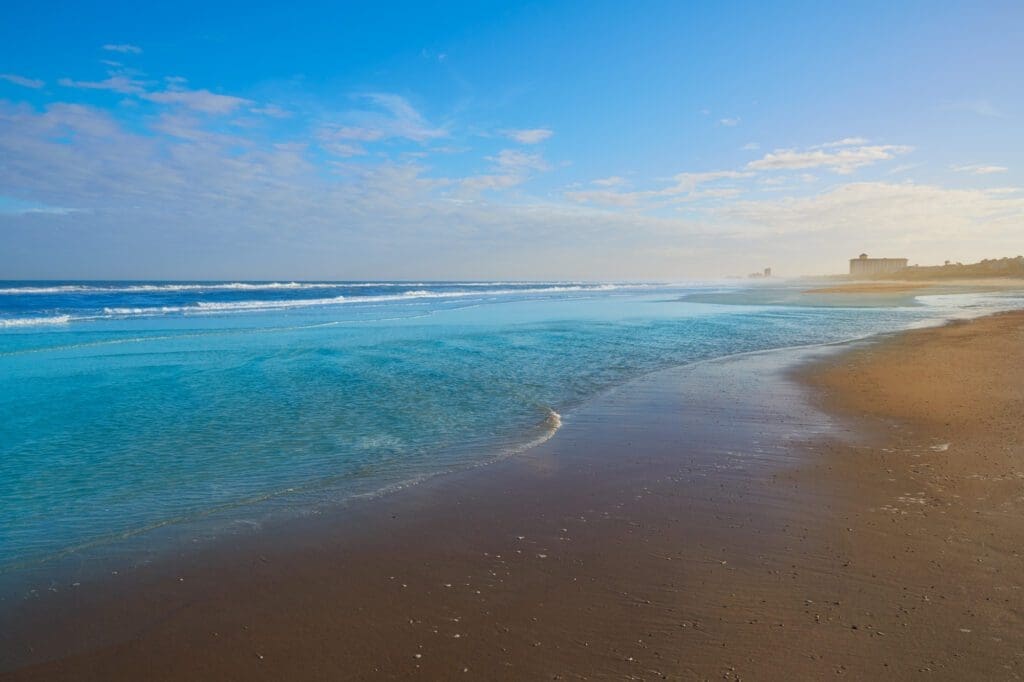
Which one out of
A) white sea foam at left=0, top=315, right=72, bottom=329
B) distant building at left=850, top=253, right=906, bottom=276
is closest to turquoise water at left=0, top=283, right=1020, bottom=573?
white sea foam at left=0, top=315, right=72, bottom=329

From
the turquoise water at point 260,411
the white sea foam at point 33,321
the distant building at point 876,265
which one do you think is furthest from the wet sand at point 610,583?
the distant building at point 876,265

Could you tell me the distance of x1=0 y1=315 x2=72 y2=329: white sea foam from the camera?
30.3m

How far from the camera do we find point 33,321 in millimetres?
31734

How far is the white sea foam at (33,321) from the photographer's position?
3034 cm

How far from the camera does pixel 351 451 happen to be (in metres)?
7.94

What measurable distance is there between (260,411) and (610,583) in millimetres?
8010

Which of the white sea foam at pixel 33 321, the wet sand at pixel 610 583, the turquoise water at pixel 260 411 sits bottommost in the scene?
the wet sand at pixel 610 583

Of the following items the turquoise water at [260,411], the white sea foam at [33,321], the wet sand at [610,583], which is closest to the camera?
the wet sand at [610,583]

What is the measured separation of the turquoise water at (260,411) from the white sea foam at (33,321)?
256 inches

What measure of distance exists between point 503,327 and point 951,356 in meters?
17.1

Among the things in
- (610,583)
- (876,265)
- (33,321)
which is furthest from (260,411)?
(876,265)

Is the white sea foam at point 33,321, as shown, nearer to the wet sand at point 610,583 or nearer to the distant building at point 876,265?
the wet sand at point 610,583

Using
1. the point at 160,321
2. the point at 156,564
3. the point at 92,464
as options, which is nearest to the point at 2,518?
the point at 92,464

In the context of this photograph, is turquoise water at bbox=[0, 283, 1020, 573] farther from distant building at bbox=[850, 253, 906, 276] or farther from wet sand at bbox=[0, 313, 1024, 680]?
distant building at bbox=[850, 253, 906, 276]
